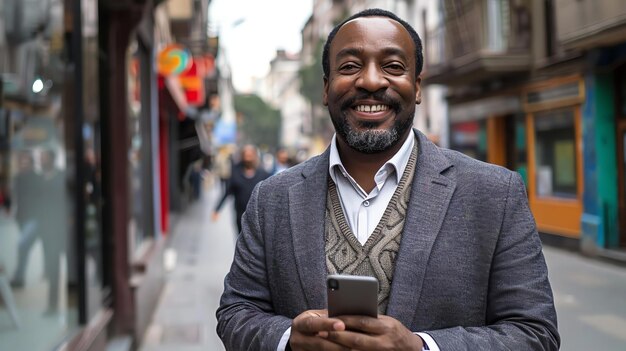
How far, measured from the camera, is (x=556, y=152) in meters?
15.0

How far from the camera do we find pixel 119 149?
680 cm

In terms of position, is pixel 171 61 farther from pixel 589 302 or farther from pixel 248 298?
pixel 248 298

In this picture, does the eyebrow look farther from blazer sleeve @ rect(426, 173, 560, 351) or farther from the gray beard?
blazer sleeve @ rect(426, 173, 560, 351)

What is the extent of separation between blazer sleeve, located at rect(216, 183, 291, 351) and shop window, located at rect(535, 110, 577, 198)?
13305 mm

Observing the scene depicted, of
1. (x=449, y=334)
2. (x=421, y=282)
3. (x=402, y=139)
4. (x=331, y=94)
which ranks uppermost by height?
(x=331, y=94)

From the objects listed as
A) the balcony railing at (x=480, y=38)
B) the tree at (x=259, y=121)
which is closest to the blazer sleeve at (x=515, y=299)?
the balcony railing at (x=480, y=38)

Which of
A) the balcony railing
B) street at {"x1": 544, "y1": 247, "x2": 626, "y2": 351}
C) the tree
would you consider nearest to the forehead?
street at {"x1": 544, "y1": 247, "x2": 626, "y2": 351}

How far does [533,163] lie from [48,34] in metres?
13.0

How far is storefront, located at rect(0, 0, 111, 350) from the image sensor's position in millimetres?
4254

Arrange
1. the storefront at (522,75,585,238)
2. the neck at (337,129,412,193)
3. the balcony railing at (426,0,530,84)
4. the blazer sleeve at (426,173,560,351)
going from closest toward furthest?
the blazer sleeve at (426,173,560,351) → the neck at (337,129,412,193) → the storefront at (522,75,585,238) → the balcony railing at (426,0,530,84)

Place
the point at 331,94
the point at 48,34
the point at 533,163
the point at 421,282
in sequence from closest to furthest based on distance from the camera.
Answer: the point at 421,282 → the point at 331,94 → the point at 48,34 → the point at 533,163

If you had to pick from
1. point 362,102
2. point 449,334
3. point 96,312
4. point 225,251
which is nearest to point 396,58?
point 362,102

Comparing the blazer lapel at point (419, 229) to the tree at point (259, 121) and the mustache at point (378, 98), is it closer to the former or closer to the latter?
the mustache at point (378, 98)

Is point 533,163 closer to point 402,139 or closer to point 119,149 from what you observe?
point 119,149
